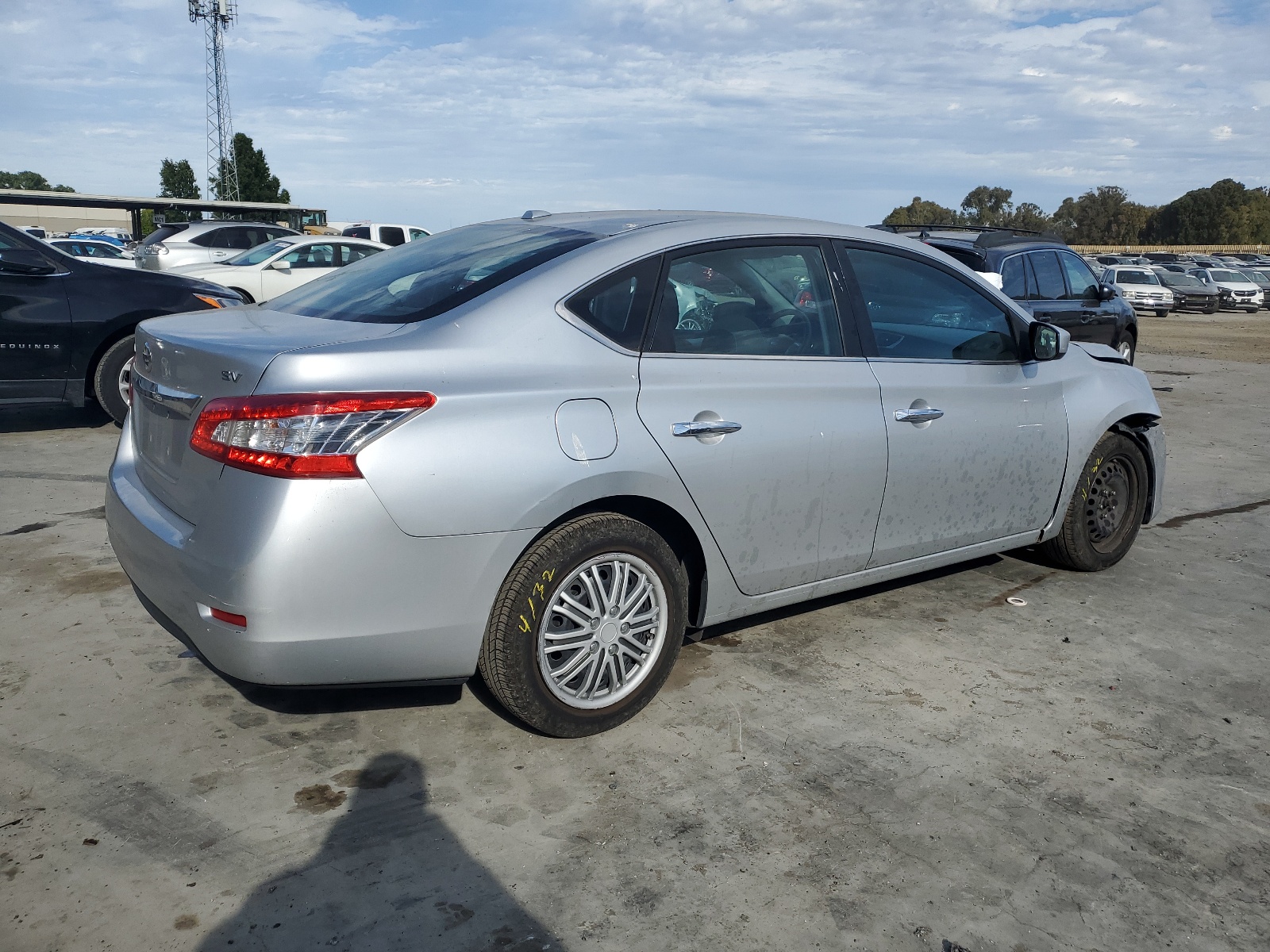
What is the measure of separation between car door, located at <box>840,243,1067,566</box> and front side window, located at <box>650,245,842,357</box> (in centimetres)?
20

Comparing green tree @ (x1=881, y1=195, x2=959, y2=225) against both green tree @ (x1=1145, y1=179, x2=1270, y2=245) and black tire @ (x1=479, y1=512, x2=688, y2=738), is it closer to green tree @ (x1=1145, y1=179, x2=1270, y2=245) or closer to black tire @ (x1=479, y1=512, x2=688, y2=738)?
green tree @ (x1=1145, y1=179, x2=1270, y2=245)

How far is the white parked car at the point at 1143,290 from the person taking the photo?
1337 inches

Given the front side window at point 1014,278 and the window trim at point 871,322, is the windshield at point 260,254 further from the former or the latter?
the window trim at point 871,322

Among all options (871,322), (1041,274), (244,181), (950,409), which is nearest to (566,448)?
(871,322)

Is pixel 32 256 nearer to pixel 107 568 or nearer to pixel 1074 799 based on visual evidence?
pixel 107 568

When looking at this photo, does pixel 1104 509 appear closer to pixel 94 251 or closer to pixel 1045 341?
pixel 1045 341

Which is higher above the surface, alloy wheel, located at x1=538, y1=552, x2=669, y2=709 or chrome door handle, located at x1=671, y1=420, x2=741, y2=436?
chrome door handle, located at x1=671, y1=420, x2=741, y2=436

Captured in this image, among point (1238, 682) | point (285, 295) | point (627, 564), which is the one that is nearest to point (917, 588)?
point (1238, 682)

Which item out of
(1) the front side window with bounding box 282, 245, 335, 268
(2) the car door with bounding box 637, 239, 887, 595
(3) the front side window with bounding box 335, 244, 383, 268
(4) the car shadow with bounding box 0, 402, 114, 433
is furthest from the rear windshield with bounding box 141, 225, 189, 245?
(2) the car door with bounding box 637, 239, 887, 595

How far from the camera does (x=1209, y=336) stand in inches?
1027

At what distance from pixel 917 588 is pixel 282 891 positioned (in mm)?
3310

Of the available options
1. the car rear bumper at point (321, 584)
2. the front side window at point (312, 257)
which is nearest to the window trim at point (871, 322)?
the car rear bumper at point (321, 584)

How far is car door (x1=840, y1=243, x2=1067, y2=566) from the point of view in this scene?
13.4 feet

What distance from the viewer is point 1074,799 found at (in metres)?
3.15
